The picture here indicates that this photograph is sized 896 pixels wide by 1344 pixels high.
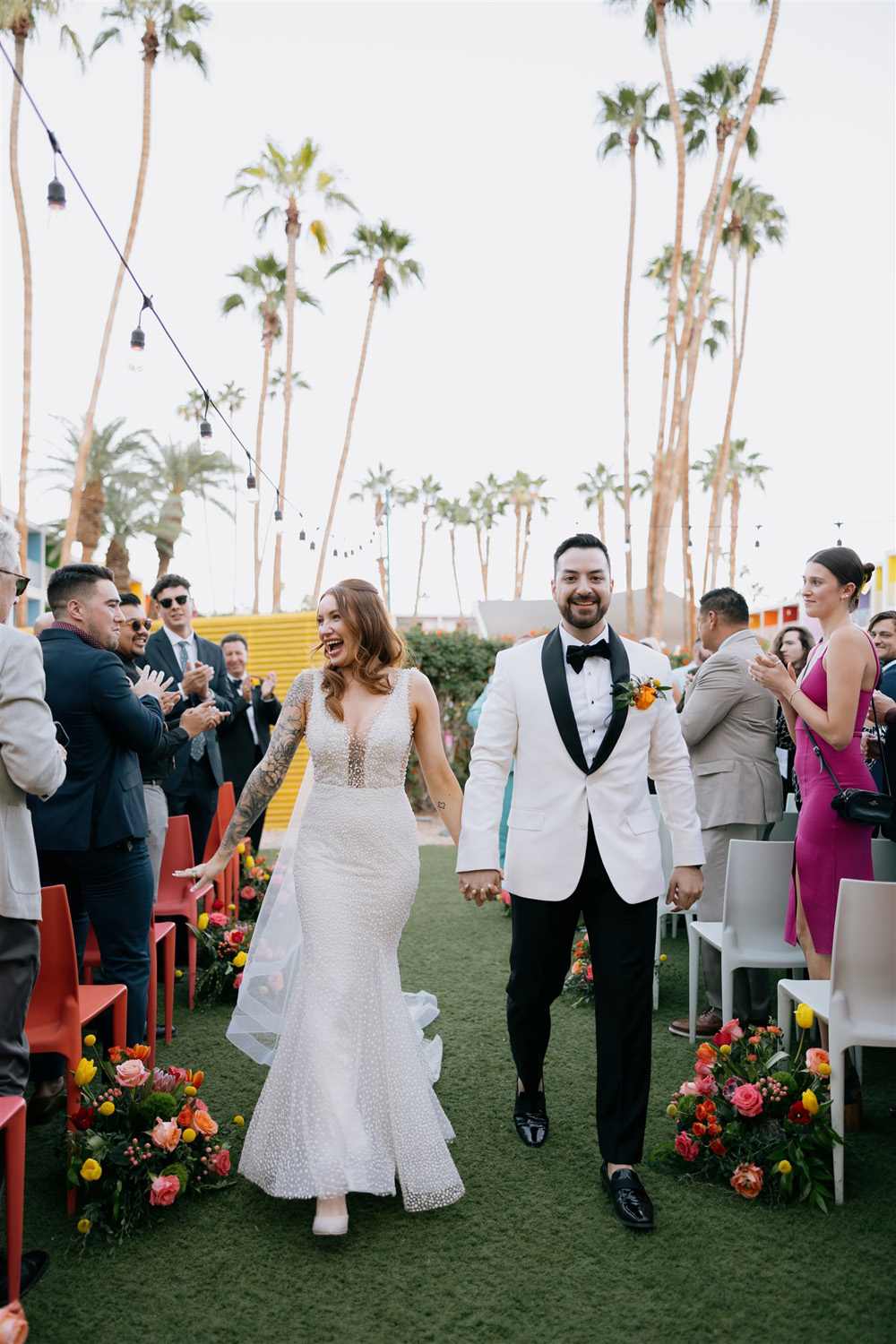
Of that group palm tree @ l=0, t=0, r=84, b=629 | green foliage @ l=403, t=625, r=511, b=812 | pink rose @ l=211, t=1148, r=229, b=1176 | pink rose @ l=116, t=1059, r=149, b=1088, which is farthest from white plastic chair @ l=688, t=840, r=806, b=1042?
palm tree @ l=0, t=0, r=84, b=629

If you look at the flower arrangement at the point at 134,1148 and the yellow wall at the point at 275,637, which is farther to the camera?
the yellow wall at the point at 275,637

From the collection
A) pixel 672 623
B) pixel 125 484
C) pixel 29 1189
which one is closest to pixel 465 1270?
pixel 29 1189

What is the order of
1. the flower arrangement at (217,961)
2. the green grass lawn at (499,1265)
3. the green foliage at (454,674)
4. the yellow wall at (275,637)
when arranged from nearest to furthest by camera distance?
the green grass lawn at (499,1265), the flower arrangement at (217,961), the yellow wall at (275,637), the green foliage at (454,674)

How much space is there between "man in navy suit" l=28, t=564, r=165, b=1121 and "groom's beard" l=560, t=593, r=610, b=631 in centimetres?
185

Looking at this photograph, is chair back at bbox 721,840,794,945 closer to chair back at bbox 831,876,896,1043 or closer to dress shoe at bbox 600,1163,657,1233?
chair back at bbox 831,876,896,1043

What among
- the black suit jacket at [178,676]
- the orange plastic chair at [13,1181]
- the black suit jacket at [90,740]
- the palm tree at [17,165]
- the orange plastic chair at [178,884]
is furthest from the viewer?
the palm tree at [17,165]

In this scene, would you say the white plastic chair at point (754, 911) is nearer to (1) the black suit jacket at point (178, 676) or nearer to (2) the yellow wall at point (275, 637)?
(1) the black suit jacket at point (178, 676)

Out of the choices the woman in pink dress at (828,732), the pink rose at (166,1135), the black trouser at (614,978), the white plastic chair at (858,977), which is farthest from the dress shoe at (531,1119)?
the pink rose at (166,1135)

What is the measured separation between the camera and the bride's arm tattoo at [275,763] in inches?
145

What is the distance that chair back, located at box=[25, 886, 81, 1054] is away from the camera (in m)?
3.32

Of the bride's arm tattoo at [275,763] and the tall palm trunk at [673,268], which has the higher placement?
the tall palm trunk at [673,268]

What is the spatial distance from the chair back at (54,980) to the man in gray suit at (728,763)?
3.09 metres

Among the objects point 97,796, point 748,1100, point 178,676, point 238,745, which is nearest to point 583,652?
point 748,1100

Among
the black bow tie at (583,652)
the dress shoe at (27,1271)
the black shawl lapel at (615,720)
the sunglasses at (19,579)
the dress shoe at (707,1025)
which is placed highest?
the sunglasses at (19,579)
